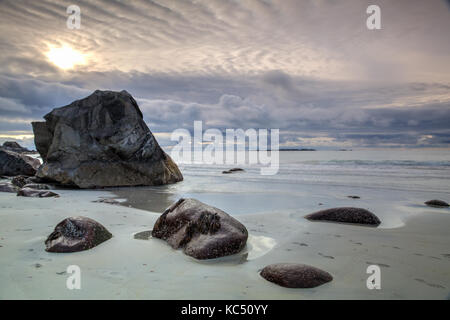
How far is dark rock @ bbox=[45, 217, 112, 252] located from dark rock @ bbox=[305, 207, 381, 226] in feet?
11.4

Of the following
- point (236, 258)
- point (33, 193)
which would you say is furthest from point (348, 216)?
point (33, 193)

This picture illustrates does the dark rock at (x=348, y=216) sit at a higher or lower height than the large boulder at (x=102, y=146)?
lower

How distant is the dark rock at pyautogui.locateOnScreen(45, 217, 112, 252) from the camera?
116 inches

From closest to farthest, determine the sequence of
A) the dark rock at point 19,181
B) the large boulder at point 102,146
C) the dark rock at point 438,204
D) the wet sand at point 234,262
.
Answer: the wet sand at point 234,262, the dark rock at point 438,204, the dark rock at point 19,181, the large boulder at point 102,146

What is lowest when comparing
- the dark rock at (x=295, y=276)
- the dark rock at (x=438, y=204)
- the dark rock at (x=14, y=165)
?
the dark rock at (x=438, y=204)

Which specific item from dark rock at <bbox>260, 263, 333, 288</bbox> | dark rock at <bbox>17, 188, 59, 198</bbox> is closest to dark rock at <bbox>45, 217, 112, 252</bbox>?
dark rock at <bbox>260, 263, 333, 288</bbox>

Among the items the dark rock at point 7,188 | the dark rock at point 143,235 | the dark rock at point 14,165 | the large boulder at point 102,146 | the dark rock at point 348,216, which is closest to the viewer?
the dark rock at point 143,235

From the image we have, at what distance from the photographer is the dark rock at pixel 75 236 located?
2949 millimetres

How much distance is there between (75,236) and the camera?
308cm

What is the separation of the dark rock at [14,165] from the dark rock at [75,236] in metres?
11.2

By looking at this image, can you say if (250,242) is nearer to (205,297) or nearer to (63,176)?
(205,297)

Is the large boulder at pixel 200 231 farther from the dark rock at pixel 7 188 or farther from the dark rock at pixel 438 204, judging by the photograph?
the dark rock at pixel 7 188

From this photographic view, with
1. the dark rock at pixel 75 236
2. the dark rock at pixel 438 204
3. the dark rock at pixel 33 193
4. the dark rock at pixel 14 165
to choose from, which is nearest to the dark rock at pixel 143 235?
the dark rock at pixel 75 236

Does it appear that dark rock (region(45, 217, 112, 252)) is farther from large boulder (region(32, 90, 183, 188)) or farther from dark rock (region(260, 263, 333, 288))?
large boulder (region(32, 90, 183, 188))
